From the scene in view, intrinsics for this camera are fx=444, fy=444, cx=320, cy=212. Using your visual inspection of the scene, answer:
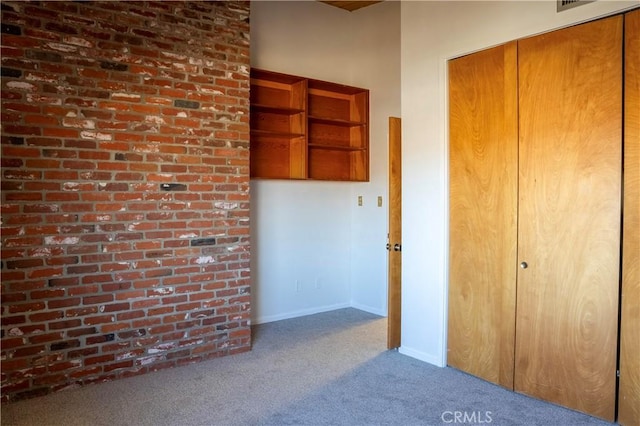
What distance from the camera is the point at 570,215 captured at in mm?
2518

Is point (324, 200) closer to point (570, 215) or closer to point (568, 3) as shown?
point (570, 215)

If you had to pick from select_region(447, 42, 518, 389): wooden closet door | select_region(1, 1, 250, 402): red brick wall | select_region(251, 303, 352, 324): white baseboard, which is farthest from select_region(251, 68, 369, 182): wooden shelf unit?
select_region(447, 42, 518, 389): wooden closet door

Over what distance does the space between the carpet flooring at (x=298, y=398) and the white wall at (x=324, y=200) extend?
1.12m

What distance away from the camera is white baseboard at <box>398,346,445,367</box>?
322cm

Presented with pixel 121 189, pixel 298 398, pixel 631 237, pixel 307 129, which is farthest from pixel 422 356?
pixel 121 189

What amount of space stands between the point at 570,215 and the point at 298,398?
75.7 inches

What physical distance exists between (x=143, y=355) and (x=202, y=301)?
0.53 meters

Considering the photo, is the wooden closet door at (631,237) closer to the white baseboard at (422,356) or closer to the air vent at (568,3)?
the air vent at (568,3)

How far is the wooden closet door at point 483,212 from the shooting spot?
9.20ft

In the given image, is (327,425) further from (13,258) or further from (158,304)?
(13,258)

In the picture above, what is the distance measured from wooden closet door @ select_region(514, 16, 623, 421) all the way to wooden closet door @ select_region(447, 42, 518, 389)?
75 mm

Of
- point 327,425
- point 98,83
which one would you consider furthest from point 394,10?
point 327,425

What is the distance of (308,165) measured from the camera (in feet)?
14.6

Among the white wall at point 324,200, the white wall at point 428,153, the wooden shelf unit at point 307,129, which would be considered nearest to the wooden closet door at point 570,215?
the white wall at point 428,153
